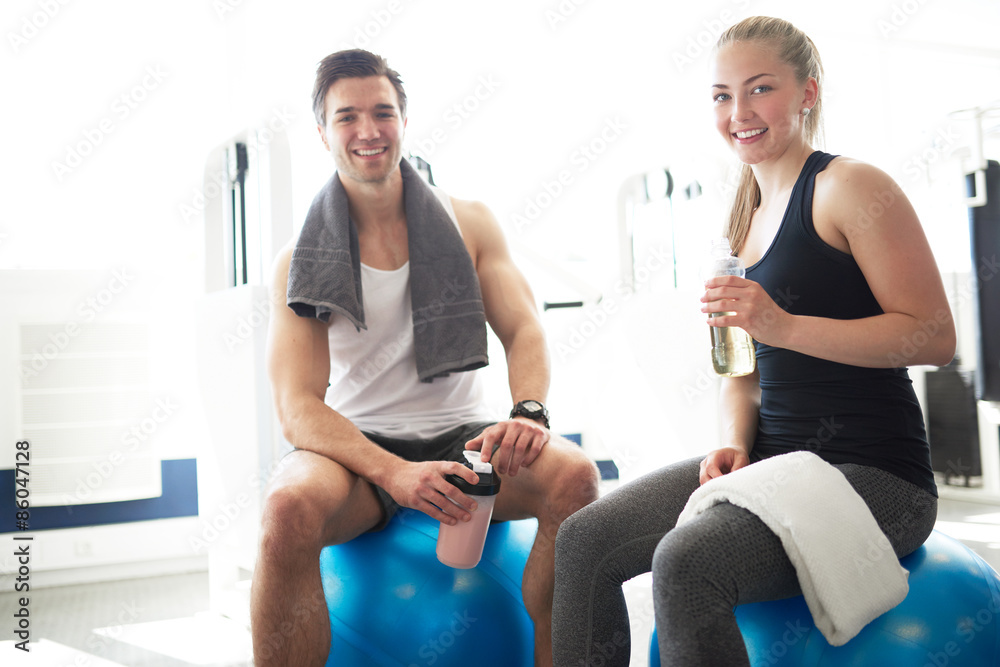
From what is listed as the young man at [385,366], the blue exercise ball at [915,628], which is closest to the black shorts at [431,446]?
the young man at [385,366]

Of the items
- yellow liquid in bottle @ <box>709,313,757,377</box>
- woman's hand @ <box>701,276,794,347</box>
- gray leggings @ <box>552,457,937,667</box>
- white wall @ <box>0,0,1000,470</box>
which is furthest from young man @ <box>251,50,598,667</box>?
white wall @ <box>0,0,1000,470</box>

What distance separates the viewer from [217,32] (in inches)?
132

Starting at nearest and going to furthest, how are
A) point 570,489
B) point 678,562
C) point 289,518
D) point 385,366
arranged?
point 678,562 < point 289,518 < point 570,489 < point 385,366

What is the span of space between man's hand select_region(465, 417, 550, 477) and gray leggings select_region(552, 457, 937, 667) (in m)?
0.25

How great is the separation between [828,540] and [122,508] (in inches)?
111

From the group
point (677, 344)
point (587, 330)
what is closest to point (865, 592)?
point (677, 344)

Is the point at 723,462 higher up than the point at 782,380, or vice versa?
the point at 782,380

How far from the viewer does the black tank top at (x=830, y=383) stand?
118cm

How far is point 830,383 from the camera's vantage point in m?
1.23

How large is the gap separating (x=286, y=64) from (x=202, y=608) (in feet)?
7.77

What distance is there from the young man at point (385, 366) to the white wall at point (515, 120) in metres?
0.69

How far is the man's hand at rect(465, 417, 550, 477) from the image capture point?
1.51 m

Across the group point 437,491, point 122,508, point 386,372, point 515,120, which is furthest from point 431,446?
point 515,120

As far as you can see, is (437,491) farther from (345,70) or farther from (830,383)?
(345,70)
